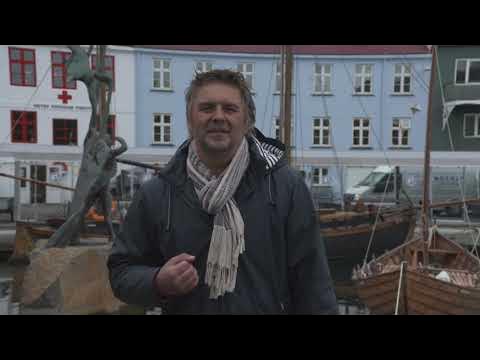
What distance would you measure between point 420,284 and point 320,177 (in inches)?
509

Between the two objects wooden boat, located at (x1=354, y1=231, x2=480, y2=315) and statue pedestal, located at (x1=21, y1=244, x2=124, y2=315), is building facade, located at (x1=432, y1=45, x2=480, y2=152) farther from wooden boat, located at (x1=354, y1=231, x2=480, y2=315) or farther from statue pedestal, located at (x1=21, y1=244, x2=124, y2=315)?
statue pedestal, located at (x1=21, y1=244, x2=124, y2=315)

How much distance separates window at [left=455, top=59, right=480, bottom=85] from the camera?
920 inches

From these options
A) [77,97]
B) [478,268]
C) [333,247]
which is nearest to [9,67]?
[77,97]

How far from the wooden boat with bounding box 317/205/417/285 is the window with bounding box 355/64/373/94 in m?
9.46

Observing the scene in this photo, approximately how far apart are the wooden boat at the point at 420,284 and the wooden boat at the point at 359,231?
126 inches

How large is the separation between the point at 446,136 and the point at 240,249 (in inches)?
965

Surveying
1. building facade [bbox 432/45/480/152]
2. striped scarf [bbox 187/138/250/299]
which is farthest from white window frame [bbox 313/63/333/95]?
striped scarf [bbox 187/138/250/299]

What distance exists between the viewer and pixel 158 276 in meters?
1.57

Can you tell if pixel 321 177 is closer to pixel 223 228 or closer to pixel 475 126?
pixel 475 126

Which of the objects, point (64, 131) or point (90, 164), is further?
point (64, 131)

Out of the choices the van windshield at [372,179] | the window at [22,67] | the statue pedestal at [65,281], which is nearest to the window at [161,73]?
the window at [22,67]

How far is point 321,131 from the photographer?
22719 mm

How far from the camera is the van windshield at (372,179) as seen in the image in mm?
18703

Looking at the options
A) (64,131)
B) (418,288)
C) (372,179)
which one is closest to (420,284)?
(418,288)
